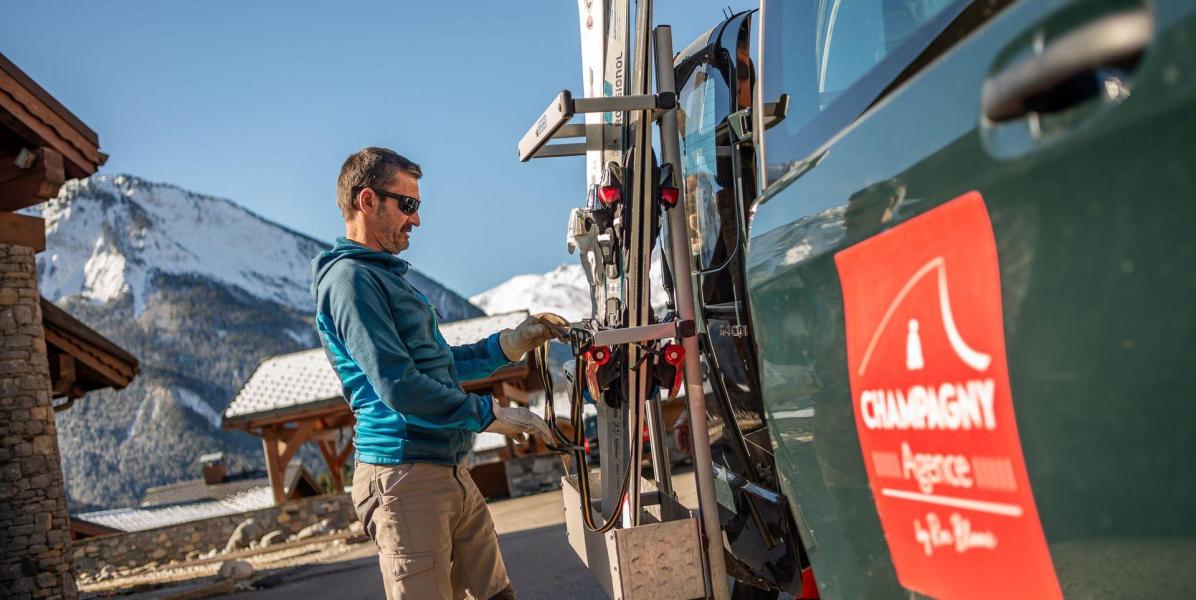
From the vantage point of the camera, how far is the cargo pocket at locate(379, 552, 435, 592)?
2885 mm

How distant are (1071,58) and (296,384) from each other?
22064 millimetres

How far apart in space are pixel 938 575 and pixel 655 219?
1604 mm

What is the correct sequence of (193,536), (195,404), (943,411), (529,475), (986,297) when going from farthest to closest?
1. (195,404)
2. (529,475)
3. (193,536)
4. (943,411)
5. (986,297)

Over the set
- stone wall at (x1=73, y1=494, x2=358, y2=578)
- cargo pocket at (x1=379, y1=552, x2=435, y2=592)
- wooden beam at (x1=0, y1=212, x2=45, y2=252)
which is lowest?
stone wall at (x1=73, y1=494, x2=358, y2=578)

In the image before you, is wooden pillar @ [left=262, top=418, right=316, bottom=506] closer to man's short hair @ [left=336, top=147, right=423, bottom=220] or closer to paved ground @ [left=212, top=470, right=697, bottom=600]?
paved ground @ [left=212, top=470, right=697, bottom=600]

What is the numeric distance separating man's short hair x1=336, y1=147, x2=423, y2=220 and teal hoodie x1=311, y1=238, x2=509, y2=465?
0.46ft

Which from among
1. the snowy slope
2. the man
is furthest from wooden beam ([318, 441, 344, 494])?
the snowy slope

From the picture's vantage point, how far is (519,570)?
316 inches

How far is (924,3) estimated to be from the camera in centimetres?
175

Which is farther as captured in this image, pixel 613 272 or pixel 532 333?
pixel 532 333

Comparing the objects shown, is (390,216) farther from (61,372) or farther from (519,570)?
(61,372)

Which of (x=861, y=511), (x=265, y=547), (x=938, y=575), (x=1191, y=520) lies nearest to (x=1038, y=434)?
(x=1191, y=520)

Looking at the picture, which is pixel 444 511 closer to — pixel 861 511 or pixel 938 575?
pixel 861 511

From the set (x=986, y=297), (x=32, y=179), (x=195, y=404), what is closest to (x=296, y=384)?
(x=32, y=179)
